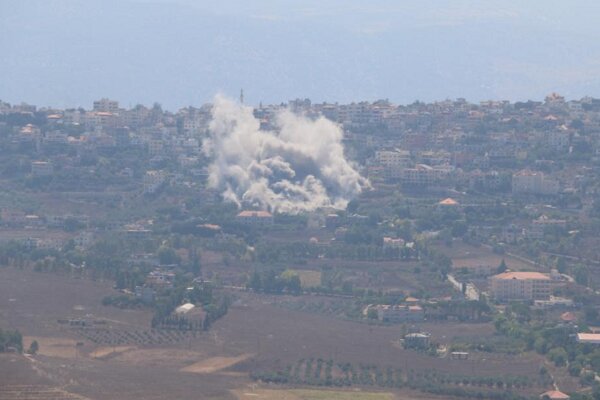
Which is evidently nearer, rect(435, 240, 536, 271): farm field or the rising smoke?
rect(435, 240, 536, 271): farm field

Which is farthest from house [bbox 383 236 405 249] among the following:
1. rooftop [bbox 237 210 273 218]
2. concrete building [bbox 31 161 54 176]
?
concrete building [bbox 31 161 54 176]

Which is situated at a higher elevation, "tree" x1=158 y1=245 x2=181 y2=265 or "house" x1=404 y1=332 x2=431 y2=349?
"tree" x1=158 y1=245 x2=181 y2=265

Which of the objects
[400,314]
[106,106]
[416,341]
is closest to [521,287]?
[400,314]

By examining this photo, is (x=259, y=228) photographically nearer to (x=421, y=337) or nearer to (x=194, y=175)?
(x=194, y=175)

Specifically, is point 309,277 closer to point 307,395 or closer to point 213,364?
point 213,364

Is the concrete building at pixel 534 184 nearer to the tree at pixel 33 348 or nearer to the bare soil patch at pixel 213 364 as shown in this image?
the bare soil patch at pixel 213 364

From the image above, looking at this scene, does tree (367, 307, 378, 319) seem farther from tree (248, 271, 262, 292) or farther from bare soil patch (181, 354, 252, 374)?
bare soil patch (181, 354, 252, 374)
